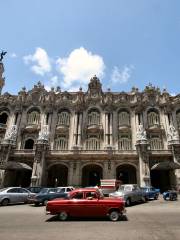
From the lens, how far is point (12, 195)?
54.7 feet

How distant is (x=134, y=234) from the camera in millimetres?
7164

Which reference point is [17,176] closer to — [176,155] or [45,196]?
[45,196]

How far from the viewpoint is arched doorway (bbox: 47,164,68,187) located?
3108cm

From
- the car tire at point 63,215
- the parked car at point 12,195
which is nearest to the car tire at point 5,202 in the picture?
the parked car at point 12,195

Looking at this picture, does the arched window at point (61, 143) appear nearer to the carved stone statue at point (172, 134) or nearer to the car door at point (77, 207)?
the carved stone statue at point (172, 134)

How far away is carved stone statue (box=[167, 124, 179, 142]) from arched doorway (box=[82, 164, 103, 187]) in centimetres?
1193

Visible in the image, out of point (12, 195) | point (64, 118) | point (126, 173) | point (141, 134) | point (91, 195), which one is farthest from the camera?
point (64, 118)

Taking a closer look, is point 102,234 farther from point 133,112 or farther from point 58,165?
point 133,112

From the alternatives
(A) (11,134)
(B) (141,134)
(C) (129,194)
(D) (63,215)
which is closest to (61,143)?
(A) (11,134)

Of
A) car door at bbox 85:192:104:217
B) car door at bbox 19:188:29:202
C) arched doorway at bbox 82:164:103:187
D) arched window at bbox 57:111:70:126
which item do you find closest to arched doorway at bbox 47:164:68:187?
arched doorway at bbox 82:164:103:187

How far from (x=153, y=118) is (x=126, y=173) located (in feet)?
34.7

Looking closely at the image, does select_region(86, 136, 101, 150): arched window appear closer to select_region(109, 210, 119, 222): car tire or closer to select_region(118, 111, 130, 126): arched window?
select_region(118, 111, 130, 126): arched window

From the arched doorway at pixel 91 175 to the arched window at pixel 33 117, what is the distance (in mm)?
12055

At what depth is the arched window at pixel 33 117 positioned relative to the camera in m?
34.9
